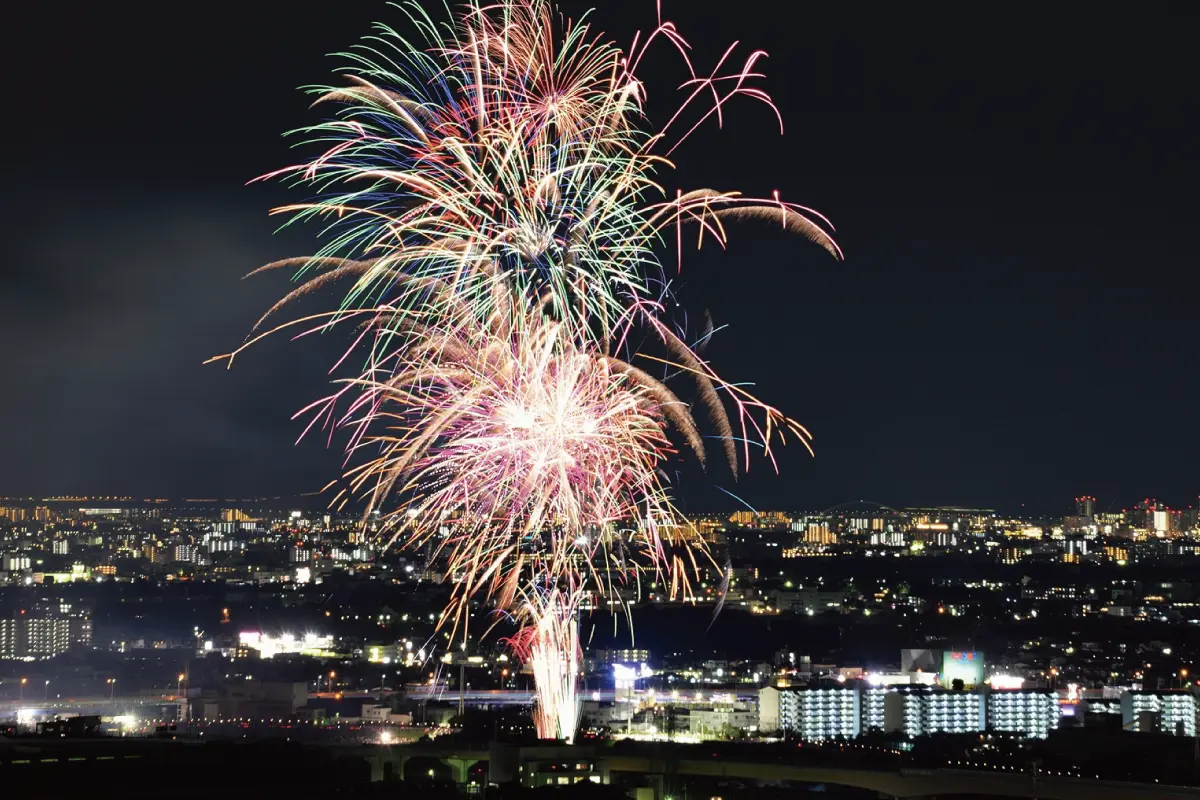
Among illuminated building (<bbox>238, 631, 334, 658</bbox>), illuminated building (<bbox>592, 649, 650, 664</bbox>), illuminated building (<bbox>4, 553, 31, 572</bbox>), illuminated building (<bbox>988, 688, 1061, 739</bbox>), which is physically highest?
illuminated building (<bbox>4, 553, 31, 572</bbox>)

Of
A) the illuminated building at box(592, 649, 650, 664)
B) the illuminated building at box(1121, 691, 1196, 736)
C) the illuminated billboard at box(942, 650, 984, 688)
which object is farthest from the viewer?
the illuminated building at box(592, 649, 650, 664)

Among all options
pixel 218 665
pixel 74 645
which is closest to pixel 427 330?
pixel 218 665

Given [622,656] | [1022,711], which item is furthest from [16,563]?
[1022,711]

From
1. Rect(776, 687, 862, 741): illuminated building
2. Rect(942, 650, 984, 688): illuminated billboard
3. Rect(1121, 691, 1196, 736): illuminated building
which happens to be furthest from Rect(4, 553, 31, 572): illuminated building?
Rect(1121, 691, 1196, 736): illuminated building

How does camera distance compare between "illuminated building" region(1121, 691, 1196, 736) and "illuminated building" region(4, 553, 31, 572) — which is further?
"illuminated building" region(4, 553, 31, 572)

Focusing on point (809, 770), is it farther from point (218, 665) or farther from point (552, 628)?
point (218, 665)

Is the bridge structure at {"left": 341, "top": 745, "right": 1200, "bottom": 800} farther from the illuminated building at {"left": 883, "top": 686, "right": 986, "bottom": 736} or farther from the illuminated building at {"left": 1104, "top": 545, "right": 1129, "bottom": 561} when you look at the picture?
the illuminated building at {"left": 1104, "top": 545, "right": 1129, "bottom": 561}
